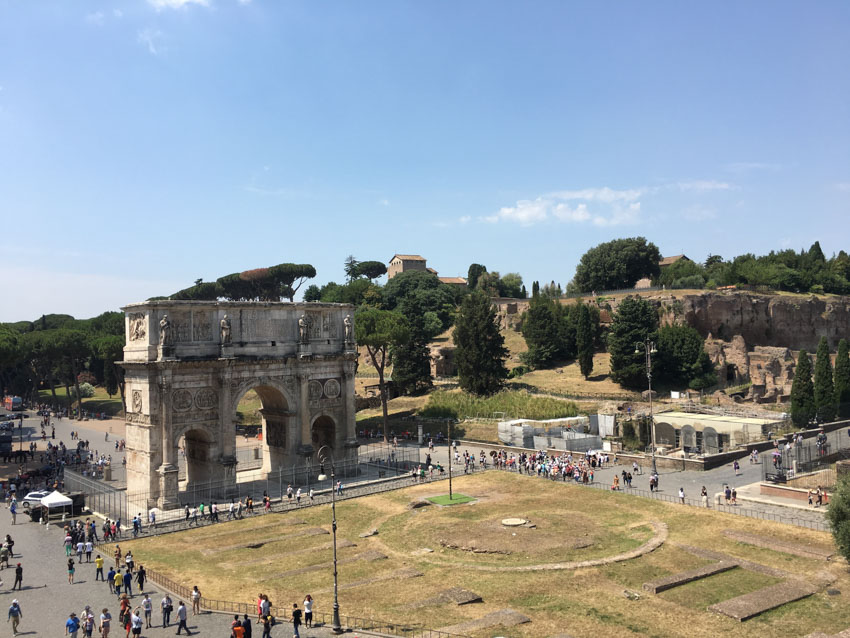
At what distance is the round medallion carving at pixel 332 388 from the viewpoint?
46.8 metres

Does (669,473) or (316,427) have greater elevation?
(316,427)

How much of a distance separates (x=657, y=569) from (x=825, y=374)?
35.6 metres

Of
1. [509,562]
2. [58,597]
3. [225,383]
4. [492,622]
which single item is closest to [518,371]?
[225,383]

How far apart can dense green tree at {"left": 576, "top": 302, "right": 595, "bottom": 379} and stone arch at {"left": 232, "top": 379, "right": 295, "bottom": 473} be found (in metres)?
→ 39.0

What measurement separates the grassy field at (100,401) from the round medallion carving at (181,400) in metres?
48.0

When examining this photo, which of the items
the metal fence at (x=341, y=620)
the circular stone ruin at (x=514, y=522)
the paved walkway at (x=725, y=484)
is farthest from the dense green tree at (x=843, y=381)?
the metal fence at (x=341, y=620)

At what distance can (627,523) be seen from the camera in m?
33.2

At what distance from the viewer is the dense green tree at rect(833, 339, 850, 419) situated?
181 ft

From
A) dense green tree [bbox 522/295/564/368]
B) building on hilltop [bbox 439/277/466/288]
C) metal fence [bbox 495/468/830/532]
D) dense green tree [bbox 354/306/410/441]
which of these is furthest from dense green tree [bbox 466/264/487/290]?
metal fence [bbox 495/468/830/532]

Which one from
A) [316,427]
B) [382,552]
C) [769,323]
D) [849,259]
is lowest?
[382,552]

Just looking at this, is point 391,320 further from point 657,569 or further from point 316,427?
point 657,569

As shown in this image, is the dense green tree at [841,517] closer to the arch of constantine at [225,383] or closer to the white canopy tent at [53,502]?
the arch of constantine at [225,383]

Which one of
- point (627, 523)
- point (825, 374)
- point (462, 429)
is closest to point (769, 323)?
point (825, 374)

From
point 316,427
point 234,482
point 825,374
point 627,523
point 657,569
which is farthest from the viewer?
point 825,374
